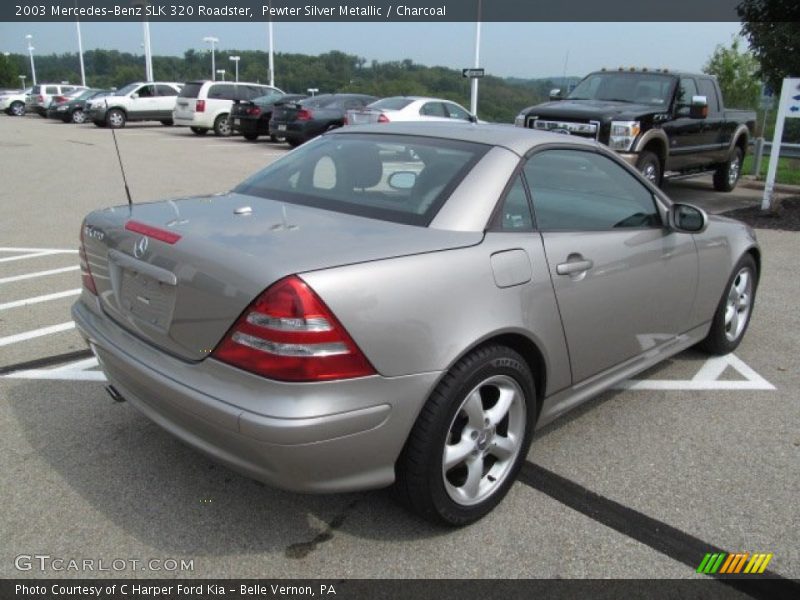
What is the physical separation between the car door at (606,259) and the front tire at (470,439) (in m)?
0.42

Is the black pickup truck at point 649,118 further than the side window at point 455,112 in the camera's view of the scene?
No

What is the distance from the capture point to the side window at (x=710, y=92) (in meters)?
11.3

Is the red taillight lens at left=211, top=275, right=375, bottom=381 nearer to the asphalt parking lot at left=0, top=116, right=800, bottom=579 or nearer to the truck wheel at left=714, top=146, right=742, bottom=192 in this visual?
the asphalt parking lot at left=0, top=116, right=800, bottom=579

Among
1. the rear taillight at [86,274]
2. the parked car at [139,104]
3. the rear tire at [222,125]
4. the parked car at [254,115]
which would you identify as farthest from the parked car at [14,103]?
the rear taillight at [86,274]

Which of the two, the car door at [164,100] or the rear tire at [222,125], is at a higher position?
the car door at [164,100]

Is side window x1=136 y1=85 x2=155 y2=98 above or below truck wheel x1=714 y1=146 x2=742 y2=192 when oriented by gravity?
above

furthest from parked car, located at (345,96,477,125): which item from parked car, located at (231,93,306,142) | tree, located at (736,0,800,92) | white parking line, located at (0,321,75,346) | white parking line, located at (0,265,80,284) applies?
white parking line, located at (0,321,75,346)

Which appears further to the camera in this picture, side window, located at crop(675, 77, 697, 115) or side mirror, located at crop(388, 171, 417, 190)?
side window, located at crop(675, 77, 697, 115)

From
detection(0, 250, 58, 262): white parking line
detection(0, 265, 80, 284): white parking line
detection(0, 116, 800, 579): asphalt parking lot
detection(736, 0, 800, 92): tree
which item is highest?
detection(736, 0, 800, 92): tree

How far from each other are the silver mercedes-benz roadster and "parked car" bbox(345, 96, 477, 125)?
13259mm

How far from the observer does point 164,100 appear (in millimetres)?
27922

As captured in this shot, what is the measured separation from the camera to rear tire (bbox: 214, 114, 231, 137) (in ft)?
77.7

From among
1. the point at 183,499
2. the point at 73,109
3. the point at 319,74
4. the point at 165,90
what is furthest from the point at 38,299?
the point at 319,74

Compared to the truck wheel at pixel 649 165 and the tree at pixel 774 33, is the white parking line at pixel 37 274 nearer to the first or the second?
the truck wheel at pixel 649 165
